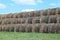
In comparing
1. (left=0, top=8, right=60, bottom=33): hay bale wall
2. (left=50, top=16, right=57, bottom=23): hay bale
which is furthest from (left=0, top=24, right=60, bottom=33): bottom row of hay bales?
(left=50, top=16, right=57, bottom=23): hay bale

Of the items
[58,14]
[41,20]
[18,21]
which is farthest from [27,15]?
[58,14]

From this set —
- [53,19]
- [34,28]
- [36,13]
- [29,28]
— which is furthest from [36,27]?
[36,13]

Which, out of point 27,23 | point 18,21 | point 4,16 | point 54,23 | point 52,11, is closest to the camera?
point 54,23

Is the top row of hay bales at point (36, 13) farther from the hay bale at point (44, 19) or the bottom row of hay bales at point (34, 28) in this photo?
the bottom row of hay bales at point (34, 28)

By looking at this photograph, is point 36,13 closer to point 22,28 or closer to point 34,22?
point 34,22

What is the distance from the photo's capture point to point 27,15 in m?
12.5

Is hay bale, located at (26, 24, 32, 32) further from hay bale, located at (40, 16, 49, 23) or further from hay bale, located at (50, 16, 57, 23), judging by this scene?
hay bale, located at (50, 16, 57, 23)

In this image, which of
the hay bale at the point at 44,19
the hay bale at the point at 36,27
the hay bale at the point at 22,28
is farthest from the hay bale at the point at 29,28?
the hay bale at the point at 44,19

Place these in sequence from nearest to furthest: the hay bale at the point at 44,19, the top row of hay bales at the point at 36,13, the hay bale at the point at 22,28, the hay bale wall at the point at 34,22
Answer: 1. the hay bale wall at the point at 34,22
2. the hay bale at the point at 44,19
3. the top row of hay bales at the point at 36,13
4. the hay bale at the point at 22,28

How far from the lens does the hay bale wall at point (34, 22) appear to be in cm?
1020

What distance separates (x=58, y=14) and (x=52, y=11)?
50cm

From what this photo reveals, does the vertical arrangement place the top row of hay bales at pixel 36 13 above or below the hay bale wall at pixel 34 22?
above

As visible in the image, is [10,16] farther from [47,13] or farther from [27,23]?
[47,13]

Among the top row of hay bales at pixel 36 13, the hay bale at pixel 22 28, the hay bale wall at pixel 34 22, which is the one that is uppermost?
the top row of hay bales at pixel 36 13
